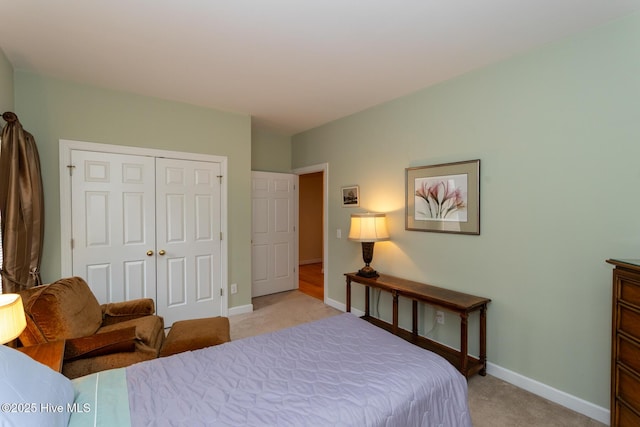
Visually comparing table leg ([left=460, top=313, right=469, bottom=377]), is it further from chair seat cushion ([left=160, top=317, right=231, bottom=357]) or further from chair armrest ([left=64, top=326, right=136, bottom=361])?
chair armrest ([left=64, top=326, right=136, bottom=361])

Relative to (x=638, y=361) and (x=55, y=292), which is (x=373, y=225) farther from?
(x=55, y=292)

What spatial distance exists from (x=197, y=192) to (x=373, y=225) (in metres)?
2.10

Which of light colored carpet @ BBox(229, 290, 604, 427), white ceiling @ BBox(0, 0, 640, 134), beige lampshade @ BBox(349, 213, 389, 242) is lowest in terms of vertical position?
light colored carpet @ BBox(229, 290, 604, 427)

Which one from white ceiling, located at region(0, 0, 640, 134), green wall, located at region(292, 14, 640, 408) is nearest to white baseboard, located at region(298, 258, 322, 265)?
green wall, located at region(292, 14, 640, 408)

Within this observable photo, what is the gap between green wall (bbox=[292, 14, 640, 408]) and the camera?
1.87 meters

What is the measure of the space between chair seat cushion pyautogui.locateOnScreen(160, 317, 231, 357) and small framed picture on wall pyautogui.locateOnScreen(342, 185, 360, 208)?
2065mm

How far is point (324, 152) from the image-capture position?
4.22 meters

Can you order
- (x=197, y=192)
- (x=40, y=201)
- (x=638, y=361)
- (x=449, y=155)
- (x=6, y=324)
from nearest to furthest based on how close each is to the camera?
(x=6, y=324) < (x=638, y=361) < (x=40, y=201) < (x=449, y=155) < (x=197, y=192)

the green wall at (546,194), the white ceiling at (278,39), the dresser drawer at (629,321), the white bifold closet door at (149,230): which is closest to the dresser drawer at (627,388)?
the dresser drawer at (629,321)

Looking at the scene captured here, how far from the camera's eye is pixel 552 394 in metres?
2.14

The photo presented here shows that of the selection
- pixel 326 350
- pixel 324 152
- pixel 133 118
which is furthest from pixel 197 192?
pixel 326 350

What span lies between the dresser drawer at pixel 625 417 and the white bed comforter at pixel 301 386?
895 millimetres

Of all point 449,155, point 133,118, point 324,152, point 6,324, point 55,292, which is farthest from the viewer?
point 324,152

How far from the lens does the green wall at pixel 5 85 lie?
2.27 m
